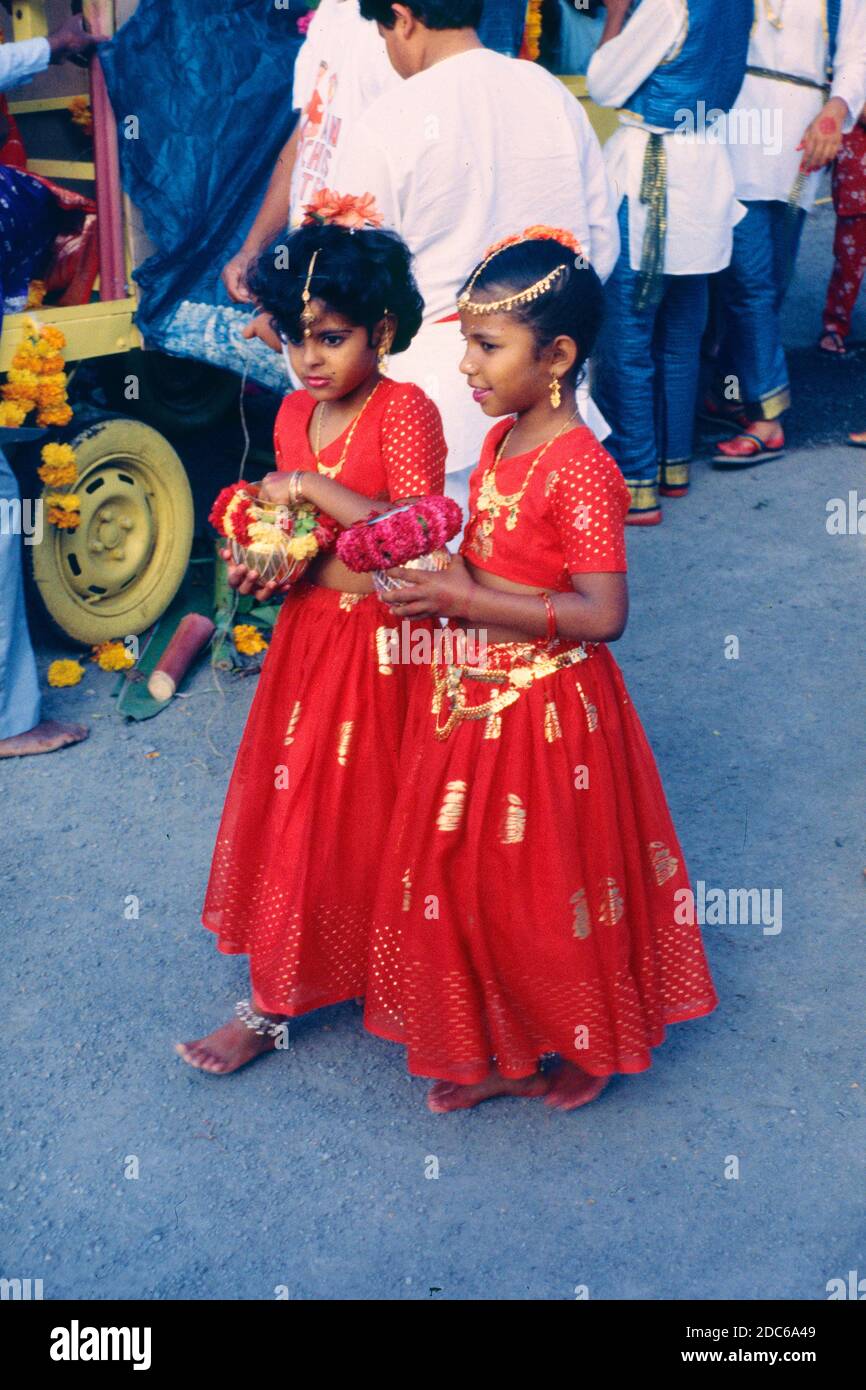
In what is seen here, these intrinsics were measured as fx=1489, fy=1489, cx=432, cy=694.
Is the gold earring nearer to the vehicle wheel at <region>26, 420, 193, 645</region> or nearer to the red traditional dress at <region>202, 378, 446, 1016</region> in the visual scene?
the red traditional dress at <region>202, 378, 446, 1016</region>

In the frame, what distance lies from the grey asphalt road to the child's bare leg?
0.12 ft

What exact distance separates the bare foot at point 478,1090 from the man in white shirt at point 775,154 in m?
3.82

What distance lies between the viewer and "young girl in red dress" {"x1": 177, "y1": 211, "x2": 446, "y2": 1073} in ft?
8.86

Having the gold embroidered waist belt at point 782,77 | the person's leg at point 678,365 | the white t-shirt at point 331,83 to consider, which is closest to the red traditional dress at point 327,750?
the white t-shirt at point 331,83

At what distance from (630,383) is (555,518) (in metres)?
3.26

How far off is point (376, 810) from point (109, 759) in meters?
1.56

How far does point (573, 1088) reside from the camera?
9.46 feet

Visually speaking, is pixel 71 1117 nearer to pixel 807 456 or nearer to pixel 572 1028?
pixel 572 1028

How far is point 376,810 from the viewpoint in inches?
113

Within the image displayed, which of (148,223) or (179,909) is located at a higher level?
(148,223)

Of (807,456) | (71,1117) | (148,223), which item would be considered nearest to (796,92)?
(807,456)

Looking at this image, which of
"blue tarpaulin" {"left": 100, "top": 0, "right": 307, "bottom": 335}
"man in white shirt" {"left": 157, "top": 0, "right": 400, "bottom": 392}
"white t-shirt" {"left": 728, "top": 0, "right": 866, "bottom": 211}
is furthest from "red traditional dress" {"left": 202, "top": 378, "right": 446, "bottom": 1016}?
"white t-shirt" {"left": 728, "top": 0, "right": 866, "bottom": 211}

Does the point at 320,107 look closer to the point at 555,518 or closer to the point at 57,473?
the point at 57,473

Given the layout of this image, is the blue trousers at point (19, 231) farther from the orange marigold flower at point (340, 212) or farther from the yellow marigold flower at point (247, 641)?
the orange marigold flower at point (340, 212)
